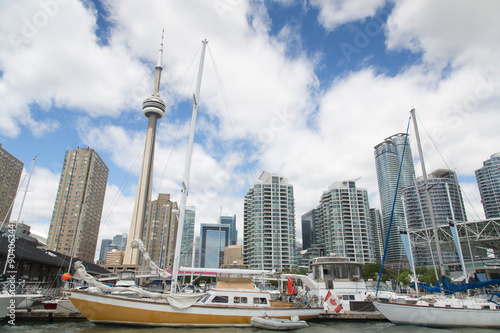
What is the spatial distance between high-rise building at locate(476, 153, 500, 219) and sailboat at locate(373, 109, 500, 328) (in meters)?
119

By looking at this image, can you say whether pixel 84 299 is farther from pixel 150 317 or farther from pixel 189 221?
pixel 189 221

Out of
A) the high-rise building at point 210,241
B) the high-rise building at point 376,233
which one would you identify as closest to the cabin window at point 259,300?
the high-rise building at point 376,233

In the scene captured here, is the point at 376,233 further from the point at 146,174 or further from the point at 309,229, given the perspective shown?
the point at 146,174

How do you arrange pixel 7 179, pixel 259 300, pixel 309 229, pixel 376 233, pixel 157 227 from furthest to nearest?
1. pixel 376 233
2. pixel 309 229
3. pixel 157 227
4. pixel 7 179
5. pixel 259 300

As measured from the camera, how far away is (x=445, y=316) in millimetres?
17281

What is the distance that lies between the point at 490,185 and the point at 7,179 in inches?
6792

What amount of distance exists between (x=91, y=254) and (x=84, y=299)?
359ft

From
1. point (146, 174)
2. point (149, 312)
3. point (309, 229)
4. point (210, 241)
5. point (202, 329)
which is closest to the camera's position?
point (149, 312)

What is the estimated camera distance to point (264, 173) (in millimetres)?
97500

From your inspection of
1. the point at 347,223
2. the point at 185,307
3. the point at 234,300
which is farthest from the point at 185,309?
the point at 347,223

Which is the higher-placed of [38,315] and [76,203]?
[76,203]

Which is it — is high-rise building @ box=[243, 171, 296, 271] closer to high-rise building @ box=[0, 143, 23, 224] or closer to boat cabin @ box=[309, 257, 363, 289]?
boat cabin @ box=[309, 257, 363, 289]

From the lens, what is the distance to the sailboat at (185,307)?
1524 cm

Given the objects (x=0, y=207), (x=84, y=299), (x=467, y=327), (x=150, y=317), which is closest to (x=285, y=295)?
(x=150, y=317)
